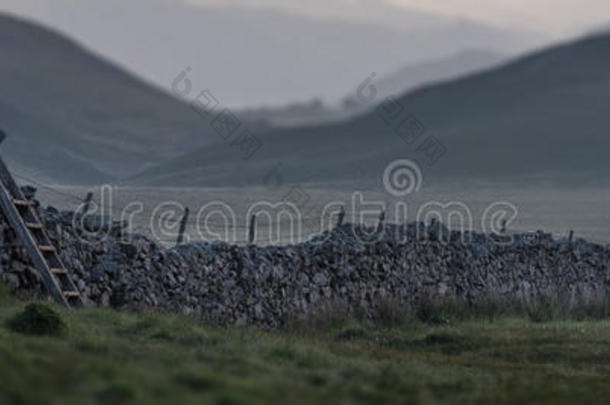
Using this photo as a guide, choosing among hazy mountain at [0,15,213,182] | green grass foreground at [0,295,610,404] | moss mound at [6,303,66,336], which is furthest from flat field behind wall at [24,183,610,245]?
hazy mountain at [0,15,213,182]

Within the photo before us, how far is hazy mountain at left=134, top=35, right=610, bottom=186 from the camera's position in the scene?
115 meters

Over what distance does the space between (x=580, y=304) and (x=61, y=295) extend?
1621cm

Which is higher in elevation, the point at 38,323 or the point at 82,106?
the point at 82,106

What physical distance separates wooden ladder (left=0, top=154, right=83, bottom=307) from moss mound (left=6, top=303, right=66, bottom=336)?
3.17 m

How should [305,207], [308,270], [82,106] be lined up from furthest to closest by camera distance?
1. [82,106]
2. [305,207]
3. [308,270]

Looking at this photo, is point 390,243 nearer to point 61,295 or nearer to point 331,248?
point 331,248

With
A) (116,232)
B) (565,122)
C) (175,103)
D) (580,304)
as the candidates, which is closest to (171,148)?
(175,103)

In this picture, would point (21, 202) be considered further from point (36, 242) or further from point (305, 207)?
point (305, 207)

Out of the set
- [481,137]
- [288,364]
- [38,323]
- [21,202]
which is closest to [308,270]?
[21,202]

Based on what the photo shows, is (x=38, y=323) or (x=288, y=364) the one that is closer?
(x=288, y=364)

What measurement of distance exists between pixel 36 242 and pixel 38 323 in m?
4.28

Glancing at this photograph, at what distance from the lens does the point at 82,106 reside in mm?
145875

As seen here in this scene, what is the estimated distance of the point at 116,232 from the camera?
24.5m

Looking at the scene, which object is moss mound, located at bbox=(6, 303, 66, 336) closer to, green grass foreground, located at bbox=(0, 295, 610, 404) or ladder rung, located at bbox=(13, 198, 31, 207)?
green grass foreground, located at bbox=(0, 295, 610, 404)
